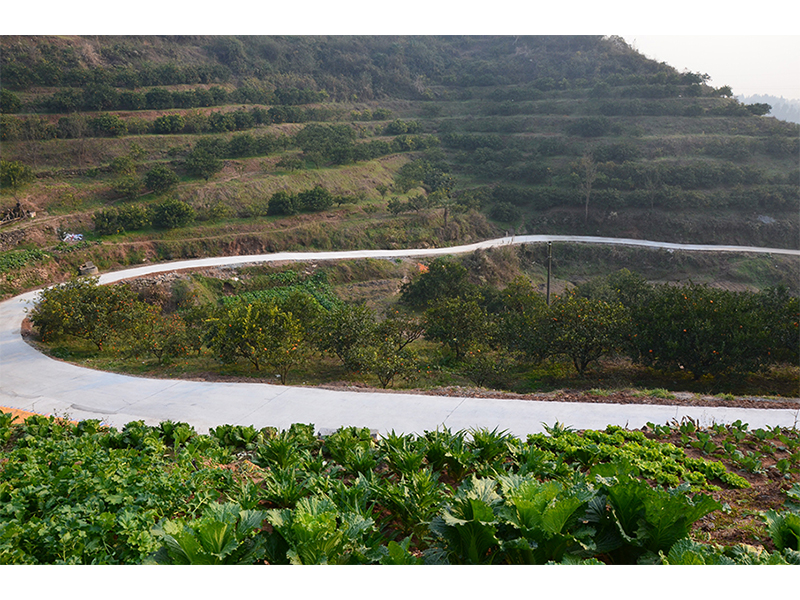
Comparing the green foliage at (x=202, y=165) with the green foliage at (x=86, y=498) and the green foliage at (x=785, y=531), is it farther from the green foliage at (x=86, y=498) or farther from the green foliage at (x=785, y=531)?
the green foliage at (x=785, y=531)

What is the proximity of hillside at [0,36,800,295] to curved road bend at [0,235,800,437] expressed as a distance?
10.7 m

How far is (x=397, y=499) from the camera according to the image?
3926 mm

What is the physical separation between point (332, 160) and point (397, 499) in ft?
98.9

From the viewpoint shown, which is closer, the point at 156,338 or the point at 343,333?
the point at 343,333

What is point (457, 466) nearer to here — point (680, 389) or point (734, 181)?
point (680, 389)

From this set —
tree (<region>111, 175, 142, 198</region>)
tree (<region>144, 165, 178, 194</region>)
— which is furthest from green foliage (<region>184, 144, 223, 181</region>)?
tree (<region>111, 175, 142, 198</region>)

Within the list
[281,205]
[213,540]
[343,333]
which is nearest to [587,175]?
[281,205]

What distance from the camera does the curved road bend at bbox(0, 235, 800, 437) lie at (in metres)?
6.65

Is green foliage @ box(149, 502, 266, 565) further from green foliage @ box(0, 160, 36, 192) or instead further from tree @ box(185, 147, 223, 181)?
tree @ box(185, 147, 223, 181)

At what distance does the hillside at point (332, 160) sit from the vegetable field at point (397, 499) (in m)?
15.7

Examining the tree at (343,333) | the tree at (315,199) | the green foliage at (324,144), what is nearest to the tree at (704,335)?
the tree at (343,333)

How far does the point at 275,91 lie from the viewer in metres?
40.3

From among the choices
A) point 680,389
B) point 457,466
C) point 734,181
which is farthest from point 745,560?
point 734,181

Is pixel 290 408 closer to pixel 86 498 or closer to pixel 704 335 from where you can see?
pixel 86 498
